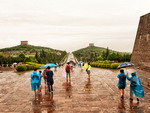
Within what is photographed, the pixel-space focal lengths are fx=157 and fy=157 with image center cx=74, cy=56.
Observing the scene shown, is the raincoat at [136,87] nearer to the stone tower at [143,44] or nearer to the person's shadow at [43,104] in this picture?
the person's shadow at [43,104]

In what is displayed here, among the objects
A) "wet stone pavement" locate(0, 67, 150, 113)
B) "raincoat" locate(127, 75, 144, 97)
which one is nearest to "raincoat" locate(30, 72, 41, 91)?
"wet stone pavement" locate(0, 67, 150, 113)

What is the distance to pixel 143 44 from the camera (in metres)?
14.9

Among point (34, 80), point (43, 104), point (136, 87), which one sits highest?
point (34, 80)

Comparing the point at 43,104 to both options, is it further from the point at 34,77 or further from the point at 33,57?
the point at 33,57

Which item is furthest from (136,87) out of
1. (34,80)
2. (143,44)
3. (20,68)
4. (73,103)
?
(20,68)

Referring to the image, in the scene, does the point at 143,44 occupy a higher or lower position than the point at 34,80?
higher

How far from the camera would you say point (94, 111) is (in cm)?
568

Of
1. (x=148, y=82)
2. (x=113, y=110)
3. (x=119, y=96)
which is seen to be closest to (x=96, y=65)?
(x=148, y=82)

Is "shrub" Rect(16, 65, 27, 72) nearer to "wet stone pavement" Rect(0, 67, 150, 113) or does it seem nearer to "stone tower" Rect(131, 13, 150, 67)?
"wet stone pavement" Rect(0, 67, 150, 113)

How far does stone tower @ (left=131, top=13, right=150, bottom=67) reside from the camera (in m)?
14.2

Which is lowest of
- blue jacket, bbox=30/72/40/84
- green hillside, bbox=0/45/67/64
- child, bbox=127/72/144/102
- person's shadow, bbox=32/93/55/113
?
person's shadow, bbox=32/93/55/113

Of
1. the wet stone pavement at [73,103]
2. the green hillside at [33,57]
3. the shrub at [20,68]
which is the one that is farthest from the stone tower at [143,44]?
the green hillside at [33,57]

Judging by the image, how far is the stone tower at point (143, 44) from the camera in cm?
1424

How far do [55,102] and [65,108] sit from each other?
31.9 inches
